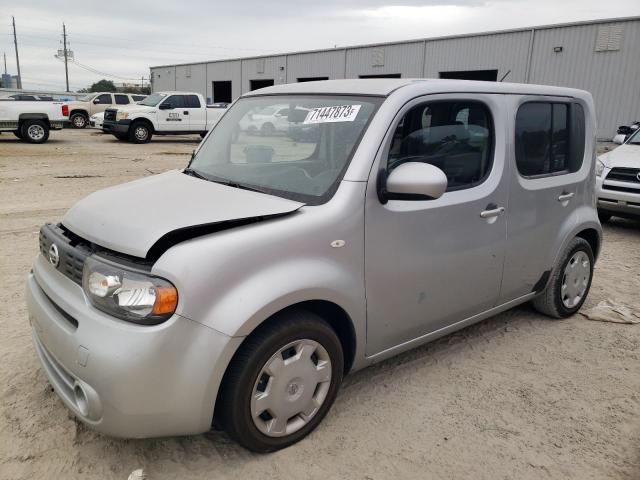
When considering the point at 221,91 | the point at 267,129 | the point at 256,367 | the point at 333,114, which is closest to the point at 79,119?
the point at 221,91

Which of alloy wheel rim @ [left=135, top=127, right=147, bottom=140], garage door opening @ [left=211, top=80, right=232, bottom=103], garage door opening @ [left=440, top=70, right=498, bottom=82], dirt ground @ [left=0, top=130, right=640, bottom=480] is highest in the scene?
garage door opening @ [left=440, top=70, right=498, bottom=82]

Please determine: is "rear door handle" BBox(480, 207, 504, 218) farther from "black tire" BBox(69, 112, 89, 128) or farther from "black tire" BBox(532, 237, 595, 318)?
"black tire" BBox(69, 112, 89, 128)

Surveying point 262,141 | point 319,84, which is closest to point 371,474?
point 262,141

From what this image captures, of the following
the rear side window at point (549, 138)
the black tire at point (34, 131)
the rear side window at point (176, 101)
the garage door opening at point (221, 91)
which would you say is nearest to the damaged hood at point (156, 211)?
the rear side window at point (549, 138)

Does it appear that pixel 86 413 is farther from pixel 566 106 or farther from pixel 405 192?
pixel 566 106

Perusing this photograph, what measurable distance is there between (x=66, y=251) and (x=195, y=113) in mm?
19334

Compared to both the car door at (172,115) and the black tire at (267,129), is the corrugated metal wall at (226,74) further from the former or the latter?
the black tire at (267,129)

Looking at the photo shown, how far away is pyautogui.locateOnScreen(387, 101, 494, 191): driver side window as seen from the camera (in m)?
2.97

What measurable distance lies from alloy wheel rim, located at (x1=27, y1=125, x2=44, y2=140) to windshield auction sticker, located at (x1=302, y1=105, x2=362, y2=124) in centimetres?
1792

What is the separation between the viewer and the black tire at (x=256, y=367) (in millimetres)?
2369

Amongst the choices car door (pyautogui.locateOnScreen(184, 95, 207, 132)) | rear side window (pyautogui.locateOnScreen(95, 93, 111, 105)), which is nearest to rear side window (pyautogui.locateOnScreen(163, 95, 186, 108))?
car door (pyautogui.locateOnScreen(184, 95, 207, 132))

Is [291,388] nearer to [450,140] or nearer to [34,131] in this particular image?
[450,140]

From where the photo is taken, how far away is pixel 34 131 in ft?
59.3

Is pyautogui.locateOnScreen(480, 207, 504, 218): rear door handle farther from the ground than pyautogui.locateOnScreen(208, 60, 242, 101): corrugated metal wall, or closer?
closer
